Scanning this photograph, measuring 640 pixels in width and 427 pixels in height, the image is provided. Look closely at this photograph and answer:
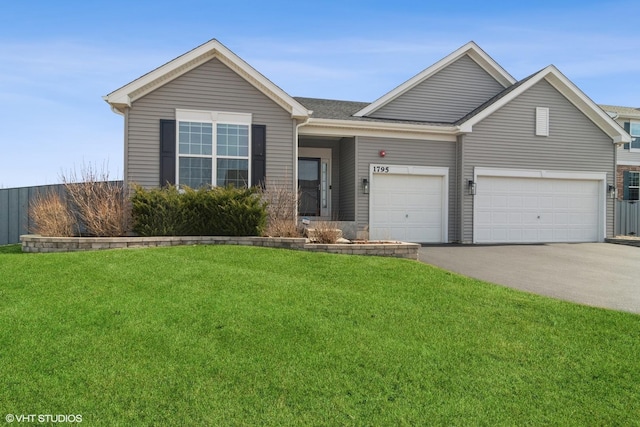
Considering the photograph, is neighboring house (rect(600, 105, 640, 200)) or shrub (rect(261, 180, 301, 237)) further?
neighboring house (rect(600, 105, 640, 200))

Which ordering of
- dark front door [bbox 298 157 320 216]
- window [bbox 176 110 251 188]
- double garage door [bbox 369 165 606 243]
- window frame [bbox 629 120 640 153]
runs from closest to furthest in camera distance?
window [bbox 176 110 251 188]
double garage door [bbox 369 165 606 243]
dark front door [bbox 298 157 320 216]
window frame [bbox 629 120 640 153]

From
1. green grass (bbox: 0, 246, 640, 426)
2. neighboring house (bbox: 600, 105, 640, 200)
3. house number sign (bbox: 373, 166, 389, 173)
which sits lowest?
green grass (bbox: 0, 246, 640, 426)

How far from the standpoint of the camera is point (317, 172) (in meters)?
15.0

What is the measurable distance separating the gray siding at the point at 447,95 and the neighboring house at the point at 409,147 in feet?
0.14

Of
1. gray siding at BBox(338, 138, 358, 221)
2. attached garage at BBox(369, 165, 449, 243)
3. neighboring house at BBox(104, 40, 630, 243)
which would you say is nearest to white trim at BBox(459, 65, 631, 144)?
neighboring house at BBox(104, 40, 630, 243)

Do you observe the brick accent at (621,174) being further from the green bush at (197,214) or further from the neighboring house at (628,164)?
the green bush at (197,214)

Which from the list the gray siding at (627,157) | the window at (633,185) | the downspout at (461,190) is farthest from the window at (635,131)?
the downspout at (461,190)

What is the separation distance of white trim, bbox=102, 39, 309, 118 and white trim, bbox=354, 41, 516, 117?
11.3 feet

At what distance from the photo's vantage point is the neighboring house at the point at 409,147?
11.1 m

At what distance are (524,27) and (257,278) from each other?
37.4ft

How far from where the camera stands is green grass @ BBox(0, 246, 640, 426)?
129 inches

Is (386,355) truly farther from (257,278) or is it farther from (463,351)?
(257,278)

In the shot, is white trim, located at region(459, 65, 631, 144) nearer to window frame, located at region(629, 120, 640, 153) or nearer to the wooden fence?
window frame, located at region(629, 120, 640, 153)

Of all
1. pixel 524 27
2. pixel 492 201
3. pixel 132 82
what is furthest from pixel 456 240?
pixel 132 82
